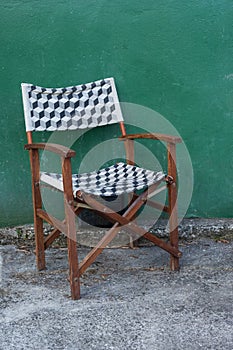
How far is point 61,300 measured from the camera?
2.51m

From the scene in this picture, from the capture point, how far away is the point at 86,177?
2.82 metres

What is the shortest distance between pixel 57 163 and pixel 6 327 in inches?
47.5

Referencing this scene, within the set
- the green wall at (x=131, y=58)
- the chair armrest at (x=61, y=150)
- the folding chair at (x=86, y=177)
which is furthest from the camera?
the green wall at (x=131, y=58)

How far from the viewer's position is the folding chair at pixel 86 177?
2479 mm

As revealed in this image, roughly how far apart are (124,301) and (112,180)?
62 centimetres

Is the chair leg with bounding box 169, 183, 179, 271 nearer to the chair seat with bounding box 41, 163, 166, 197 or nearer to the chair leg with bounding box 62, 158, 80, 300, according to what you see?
the chair seat with bounding box 41, 163, 166, 197

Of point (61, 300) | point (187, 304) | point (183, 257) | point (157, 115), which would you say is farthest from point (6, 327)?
A: point (157, 115)

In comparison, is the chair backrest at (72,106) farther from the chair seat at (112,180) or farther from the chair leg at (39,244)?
the chair leg at (39,244)

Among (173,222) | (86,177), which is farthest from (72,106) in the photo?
(173,222)

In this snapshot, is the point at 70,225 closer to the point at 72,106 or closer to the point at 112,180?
the point at 112,180

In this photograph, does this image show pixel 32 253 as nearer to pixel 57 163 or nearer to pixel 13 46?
pixel 57 163

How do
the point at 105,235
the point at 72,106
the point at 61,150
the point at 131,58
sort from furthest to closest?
the point at 131,58 < the point at 72,106 < the point at 105,235 < the point at 61,150

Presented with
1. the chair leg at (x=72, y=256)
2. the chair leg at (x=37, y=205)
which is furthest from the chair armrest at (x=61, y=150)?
the chair leg at (x=72, y=256)

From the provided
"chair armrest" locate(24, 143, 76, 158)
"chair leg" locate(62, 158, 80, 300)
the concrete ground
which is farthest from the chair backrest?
the concrete ground
